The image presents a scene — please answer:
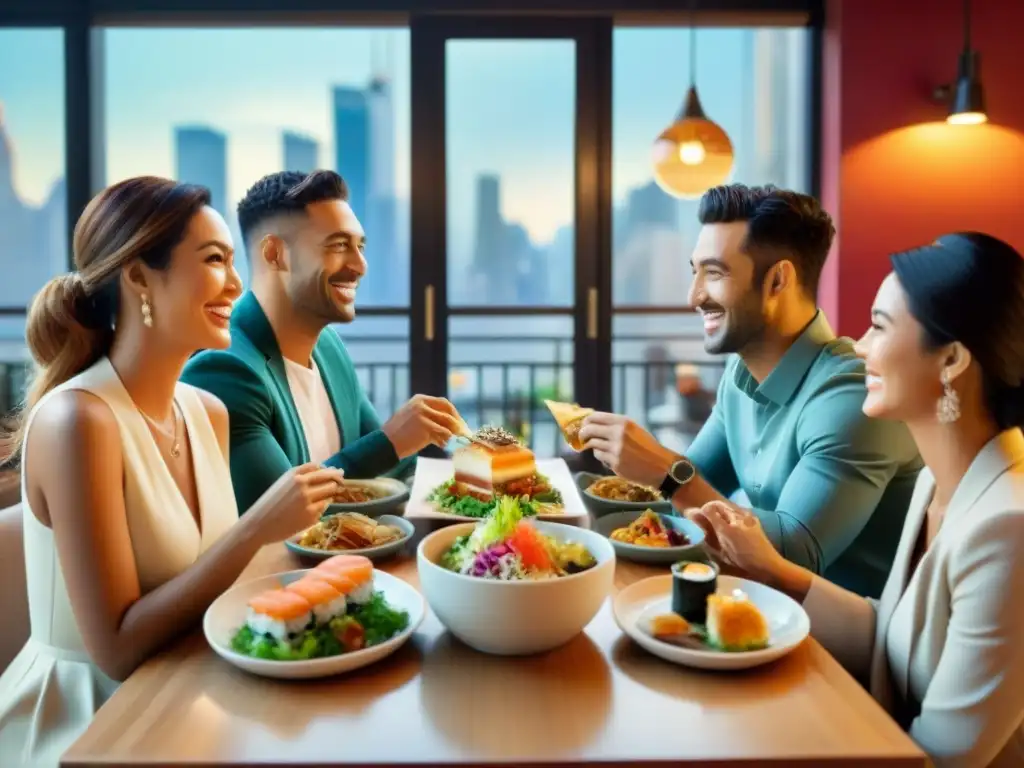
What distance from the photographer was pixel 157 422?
58.3 inches

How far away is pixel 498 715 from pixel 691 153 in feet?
8.80

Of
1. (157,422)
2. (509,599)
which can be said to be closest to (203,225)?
(157,422)

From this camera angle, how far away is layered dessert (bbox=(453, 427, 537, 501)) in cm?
197

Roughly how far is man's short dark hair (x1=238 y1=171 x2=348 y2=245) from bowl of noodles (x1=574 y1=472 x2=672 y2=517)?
968mm

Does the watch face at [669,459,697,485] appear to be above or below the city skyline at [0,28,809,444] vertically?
below

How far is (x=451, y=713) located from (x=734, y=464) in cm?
126

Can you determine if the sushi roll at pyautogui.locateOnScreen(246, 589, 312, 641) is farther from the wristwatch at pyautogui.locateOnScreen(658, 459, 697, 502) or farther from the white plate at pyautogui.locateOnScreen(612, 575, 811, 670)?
the wristwatch at pyautogui.locateOnScreen(658, 459, 697, 502)

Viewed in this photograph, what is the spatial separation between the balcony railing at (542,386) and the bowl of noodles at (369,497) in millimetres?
2700

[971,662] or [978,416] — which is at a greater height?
[978,416]

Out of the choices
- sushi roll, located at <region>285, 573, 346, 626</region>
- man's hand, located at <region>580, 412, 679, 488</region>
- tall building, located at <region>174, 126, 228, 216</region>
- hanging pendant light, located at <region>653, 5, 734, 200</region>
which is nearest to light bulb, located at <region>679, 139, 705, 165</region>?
hanging pendant light, located at <region>653, 5, 734, 200</region>

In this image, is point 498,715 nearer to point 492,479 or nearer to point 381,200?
point 492,479

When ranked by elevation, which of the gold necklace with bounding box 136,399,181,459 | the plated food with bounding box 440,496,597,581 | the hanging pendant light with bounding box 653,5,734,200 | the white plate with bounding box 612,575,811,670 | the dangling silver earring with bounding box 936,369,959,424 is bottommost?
the white plate with bounding box 612,575,811,670

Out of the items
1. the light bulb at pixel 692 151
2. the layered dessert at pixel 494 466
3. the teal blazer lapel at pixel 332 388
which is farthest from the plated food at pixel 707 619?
the light bulb at pixel 692 151

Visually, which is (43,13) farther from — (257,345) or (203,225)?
(203,225)
